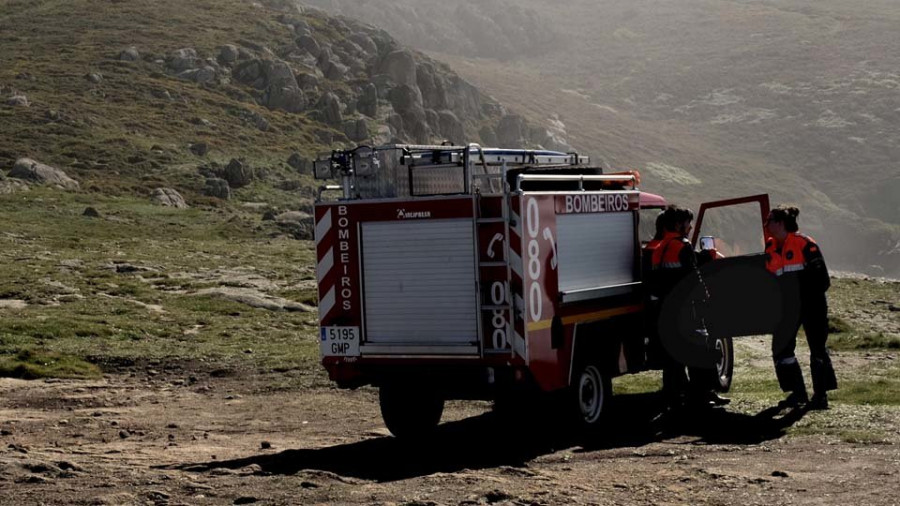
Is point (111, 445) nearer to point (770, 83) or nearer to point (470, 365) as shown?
point (470, 365)

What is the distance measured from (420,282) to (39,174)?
180 ft

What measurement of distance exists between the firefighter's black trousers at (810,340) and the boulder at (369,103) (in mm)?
90198

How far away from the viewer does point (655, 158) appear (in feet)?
430

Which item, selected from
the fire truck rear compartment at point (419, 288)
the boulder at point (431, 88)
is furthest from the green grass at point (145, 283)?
the boulder at point (431, 88)

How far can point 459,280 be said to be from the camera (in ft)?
40.5

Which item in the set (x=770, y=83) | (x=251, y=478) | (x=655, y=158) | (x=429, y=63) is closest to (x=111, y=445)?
(x=251, y=478)

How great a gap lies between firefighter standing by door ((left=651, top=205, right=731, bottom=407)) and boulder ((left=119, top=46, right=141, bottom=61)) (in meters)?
94.7

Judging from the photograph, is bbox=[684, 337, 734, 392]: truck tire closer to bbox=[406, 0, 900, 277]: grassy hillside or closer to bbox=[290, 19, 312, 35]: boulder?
bbox=[406, 0, 900, 277]: grassy hillside

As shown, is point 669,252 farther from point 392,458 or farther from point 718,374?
point 392,458

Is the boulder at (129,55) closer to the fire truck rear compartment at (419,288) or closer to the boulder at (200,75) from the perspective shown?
the boulder at (200,75)

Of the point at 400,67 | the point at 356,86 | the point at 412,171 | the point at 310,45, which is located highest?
the point at 310,45

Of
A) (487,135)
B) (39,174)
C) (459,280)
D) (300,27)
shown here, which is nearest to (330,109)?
(487,135)

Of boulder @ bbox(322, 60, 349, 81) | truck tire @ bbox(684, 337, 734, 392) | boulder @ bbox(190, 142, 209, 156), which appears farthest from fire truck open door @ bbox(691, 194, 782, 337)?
boulder @ bbox(322, 60, 349, 81)

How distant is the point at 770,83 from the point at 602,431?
160m
